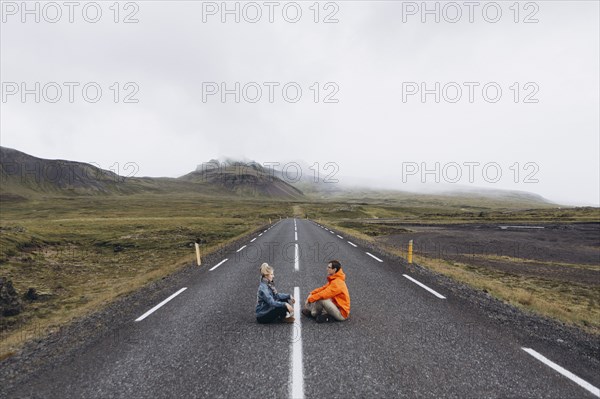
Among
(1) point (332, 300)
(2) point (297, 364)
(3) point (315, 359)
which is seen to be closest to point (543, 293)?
(1) point (332, 300)

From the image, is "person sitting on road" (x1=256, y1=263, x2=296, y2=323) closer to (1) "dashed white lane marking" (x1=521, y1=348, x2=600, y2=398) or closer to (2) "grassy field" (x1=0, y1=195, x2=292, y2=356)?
(1) "dashed white lane marking" (x1=521, y1=348, x2=600, y2=398)

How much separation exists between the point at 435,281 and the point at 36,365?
10.9 meters

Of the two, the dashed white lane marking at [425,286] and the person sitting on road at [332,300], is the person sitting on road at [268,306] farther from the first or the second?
the dashed white lane marking at [425,286]

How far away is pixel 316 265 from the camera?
12.9 metres

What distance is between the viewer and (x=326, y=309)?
21.6 feet

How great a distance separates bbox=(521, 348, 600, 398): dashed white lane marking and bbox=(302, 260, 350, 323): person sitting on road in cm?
340

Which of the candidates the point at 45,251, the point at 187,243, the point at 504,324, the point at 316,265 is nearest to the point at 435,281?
the point at 504,324

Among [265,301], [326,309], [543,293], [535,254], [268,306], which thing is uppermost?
[265,301]

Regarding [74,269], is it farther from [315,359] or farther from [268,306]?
[315,359]

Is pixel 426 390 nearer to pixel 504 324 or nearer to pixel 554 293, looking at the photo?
pixel 504 324

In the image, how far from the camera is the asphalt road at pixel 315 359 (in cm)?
421

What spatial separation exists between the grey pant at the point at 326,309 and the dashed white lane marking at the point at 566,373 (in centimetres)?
349

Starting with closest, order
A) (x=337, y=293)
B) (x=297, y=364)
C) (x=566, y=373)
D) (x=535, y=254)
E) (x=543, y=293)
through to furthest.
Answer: (x=566, y=373) < (x=297, y=364) < (x=337, y=293) < (x=543, y=293) < (x=535, y=254)

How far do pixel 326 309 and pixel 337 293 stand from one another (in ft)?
1.53
